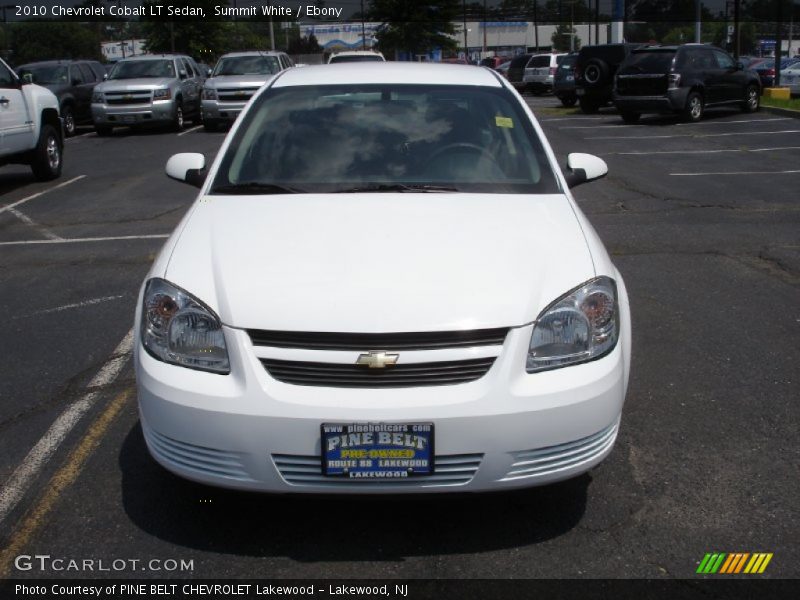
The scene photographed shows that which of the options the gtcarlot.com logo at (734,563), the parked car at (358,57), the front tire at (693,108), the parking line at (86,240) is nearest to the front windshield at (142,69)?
the parked car at (358,57)

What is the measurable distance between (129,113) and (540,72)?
21.0 metres

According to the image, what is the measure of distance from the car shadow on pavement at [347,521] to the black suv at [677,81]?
19.2 metres

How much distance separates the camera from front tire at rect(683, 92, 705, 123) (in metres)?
22.0

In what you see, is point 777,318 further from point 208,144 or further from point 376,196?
point 208,144

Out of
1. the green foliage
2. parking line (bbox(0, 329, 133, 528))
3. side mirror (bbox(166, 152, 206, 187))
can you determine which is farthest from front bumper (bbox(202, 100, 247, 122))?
the green foliage

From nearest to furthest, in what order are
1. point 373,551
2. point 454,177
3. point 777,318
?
point 373,551 → point 454,177 → point 777,318

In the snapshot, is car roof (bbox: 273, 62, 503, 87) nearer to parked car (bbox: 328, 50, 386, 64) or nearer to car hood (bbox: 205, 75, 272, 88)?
car hood (bbox: 205, 75, 272, 88)

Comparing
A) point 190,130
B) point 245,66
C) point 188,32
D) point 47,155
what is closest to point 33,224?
point 47,155

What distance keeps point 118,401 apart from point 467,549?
225 centimetres

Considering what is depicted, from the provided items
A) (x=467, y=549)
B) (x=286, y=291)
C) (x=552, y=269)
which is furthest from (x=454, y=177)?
(x=467, y=549)

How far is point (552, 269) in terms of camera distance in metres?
3.54

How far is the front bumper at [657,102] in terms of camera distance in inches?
850

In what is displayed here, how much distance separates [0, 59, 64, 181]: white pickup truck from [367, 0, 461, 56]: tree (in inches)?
1686

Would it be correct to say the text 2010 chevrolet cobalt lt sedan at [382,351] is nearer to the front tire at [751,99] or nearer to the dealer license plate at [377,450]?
the dealer license plate at [377,450]
